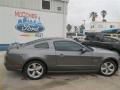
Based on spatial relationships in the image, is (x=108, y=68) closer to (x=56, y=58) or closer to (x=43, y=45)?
(x=56, y=58)

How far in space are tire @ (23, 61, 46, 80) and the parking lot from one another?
21 centimetres

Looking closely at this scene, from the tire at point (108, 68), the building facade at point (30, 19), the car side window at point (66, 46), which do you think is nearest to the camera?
the car side window at point (66, 46)

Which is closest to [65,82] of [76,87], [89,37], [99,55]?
[76,87]

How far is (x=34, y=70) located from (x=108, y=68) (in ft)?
9.41

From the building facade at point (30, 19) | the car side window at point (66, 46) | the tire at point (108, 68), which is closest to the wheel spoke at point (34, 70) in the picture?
the car side window at point (66, 46)

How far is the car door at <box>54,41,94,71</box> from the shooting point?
735 centimetres

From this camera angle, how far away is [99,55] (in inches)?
305

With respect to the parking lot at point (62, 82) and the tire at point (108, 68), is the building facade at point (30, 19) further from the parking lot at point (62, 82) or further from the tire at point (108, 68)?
the tire at point (108, 68)

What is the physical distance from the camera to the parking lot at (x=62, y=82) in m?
6.33

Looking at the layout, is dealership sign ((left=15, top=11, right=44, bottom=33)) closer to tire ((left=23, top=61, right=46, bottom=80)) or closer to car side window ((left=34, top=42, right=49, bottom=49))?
car side window ((left=34, top=42, right=49, bottom=49))

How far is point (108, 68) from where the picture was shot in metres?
7.91

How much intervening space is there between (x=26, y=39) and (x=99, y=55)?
9425 millimetres

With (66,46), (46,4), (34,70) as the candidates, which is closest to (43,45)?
(66,46)

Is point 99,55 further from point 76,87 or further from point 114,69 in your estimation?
point 76,87
